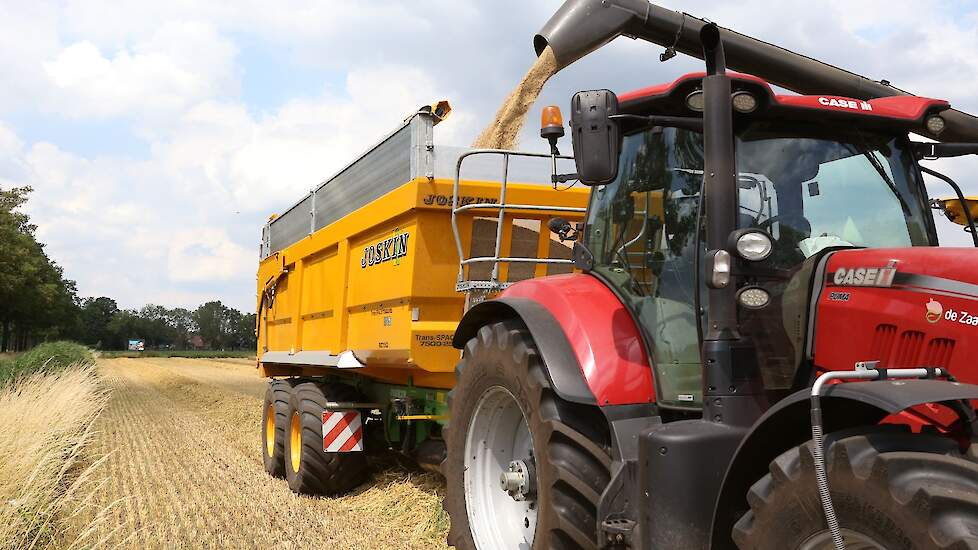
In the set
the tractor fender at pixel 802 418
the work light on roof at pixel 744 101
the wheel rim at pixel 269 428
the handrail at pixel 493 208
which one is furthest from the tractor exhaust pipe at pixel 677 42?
the wheel rim at pixel 269 428

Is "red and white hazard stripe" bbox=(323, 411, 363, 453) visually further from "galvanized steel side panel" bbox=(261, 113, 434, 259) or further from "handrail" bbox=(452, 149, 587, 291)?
"handrail" bbox=(452, 149, 587, 291)

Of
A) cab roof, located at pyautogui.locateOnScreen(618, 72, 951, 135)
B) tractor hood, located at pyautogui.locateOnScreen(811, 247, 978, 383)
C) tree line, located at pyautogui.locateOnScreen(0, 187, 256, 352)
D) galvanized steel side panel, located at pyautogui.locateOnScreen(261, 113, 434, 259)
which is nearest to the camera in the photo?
tractor hood, located at pyautogui.locateOnScreen(811, 247, 978, 383)

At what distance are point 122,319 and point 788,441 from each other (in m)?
135

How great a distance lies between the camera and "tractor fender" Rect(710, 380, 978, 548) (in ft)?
6.80

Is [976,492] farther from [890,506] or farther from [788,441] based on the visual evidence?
[788,441]

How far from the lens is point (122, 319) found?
4924 inches

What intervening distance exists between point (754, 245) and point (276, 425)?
647 cm

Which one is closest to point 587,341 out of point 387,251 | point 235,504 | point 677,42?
point 677,42

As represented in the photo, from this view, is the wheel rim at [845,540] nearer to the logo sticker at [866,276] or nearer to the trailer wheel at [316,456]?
the logo sticker at [866,276]

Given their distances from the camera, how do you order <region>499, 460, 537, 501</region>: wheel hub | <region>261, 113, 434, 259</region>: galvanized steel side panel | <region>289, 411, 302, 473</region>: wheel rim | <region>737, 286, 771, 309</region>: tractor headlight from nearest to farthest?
<region>737, 286, 771, 309</region>: tractor headlight → <region>499, 460, 537, 501</region>: wheel hub → <region>261, 113, 434, 259</region>: galvanized steel side panel → <region>289, 411, 302, 473</region>: wheel rim

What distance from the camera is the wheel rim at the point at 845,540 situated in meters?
2.06

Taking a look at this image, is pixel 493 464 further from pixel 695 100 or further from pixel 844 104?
pixel 844 104

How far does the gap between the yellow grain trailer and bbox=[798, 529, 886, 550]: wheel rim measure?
3294 millimetres

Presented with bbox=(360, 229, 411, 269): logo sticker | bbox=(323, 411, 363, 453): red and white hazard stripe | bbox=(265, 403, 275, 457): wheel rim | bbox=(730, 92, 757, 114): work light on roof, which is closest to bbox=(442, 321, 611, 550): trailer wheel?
bbox=(730, 92, 757, 114): work light on roof
